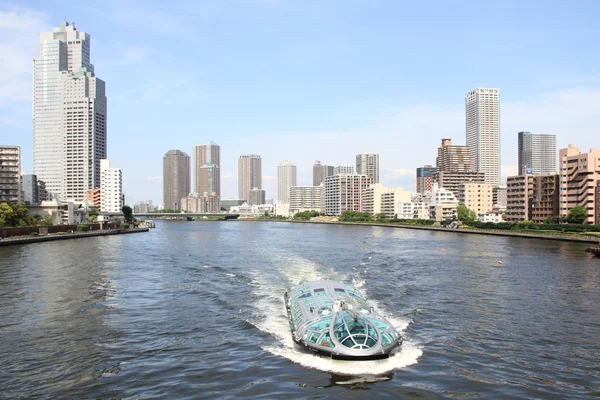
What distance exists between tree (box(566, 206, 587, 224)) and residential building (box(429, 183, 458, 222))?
203 ft

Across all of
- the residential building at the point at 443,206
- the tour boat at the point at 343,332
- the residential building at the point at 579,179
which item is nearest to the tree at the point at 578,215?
the residential building at the point at 579,179

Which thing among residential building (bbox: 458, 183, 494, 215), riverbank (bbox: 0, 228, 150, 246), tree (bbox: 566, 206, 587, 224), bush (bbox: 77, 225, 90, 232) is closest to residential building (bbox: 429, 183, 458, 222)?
residential building (bbox: 458, 183, 494, 215)

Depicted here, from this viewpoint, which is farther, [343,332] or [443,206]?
[443,206]

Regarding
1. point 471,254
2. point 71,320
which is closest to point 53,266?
point 71,320

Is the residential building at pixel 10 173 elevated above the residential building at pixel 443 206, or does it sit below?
above

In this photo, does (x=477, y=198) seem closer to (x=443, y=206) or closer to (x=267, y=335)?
(x=443, y=206)

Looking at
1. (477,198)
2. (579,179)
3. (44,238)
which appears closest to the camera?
(44,238)

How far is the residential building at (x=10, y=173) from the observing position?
12119cm

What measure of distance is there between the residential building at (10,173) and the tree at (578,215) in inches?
5041

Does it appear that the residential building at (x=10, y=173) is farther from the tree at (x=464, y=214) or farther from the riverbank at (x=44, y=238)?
Answer: the tree at (x=464, y=214)

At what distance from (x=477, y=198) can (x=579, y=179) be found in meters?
64.8

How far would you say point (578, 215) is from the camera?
4313 inches

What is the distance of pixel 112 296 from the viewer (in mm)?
35844

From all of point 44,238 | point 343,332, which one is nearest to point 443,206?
point 44,238
